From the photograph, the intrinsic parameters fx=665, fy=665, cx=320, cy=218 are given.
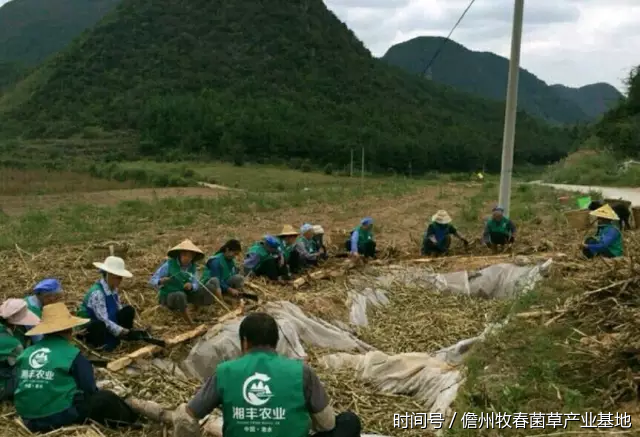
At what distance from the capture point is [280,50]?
248ft

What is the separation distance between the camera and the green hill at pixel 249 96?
5844 cm

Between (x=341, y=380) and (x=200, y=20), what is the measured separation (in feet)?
255

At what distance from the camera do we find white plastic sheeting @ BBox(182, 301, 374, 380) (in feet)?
16.8

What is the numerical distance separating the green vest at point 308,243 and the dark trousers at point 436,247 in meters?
1.73

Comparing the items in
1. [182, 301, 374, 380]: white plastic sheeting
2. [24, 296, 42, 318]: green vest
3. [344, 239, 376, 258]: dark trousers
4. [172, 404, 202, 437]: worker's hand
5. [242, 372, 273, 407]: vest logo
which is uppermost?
[242, 372, 273, 407]: vest logo

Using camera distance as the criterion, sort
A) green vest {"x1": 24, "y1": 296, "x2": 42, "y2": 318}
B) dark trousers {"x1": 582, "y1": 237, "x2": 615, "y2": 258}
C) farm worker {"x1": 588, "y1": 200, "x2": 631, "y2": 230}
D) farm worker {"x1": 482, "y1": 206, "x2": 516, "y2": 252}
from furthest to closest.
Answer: farm worker {"x1": 482, "y1": 206, "x2": 516, "y2": 252} < farm worker {"x1": 588, "y1": 200, "x2": 631, "y2": 230} < dark trousers {"x1": 582, "y1": 237, "x2": 615, "y2": 258} < green vest {"x1": 24, "y1": 296, "x2": 42, "y2": 318}

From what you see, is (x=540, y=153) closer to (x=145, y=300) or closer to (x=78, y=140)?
(x=78, y=140)

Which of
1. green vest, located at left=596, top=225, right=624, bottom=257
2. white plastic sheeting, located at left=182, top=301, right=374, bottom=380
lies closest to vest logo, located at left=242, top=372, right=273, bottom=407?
white plastic sheeting, located at left=182, top=301, right=374, bottom=380

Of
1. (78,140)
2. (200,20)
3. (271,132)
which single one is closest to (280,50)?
(200,20)

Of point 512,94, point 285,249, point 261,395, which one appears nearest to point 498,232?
point 512,94

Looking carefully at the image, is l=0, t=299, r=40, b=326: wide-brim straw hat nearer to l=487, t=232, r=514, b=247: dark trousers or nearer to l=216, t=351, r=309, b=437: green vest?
l=216, t=351, r=309, b=437: green vest

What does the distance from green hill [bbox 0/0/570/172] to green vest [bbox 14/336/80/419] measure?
47.6 meters

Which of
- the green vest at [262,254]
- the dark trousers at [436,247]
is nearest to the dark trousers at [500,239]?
the dark trousers at [436,247]

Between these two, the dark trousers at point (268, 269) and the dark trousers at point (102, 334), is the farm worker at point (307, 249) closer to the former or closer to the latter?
the dark trousers at point (268, 269)
